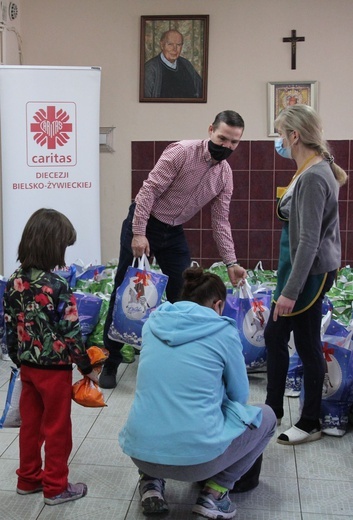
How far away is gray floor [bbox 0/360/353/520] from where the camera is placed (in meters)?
1.98

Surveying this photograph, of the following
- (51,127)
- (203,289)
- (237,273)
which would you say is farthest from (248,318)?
(51,127)

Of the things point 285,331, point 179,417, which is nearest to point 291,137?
point 285,331

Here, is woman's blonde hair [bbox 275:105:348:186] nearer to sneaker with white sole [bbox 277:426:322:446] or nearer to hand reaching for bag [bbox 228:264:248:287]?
hand reaching for bag [bbox 228:264:248:287]

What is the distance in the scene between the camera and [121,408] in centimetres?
285

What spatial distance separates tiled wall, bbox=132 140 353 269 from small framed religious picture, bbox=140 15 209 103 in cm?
44

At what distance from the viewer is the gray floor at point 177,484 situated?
6.50ft

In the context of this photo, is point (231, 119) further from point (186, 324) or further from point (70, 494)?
point (70, 494)

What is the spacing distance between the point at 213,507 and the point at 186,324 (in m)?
0.58

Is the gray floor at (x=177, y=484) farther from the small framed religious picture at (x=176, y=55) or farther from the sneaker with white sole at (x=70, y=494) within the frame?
the small framed religious picture at (x=176, y=55)

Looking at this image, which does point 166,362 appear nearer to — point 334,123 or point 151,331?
point 151,331

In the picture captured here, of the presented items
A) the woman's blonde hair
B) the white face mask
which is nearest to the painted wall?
the white face mask

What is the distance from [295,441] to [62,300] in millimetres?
1138

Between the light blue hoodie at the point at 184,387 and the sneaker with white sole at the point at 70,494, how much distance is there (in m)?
0.34

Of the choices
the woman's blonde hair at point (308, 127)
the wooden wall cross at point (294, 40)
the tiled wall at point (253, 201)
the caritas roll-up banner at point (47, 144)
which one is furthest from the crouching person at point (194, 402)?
the wooden wall cross at point (294, 40)
